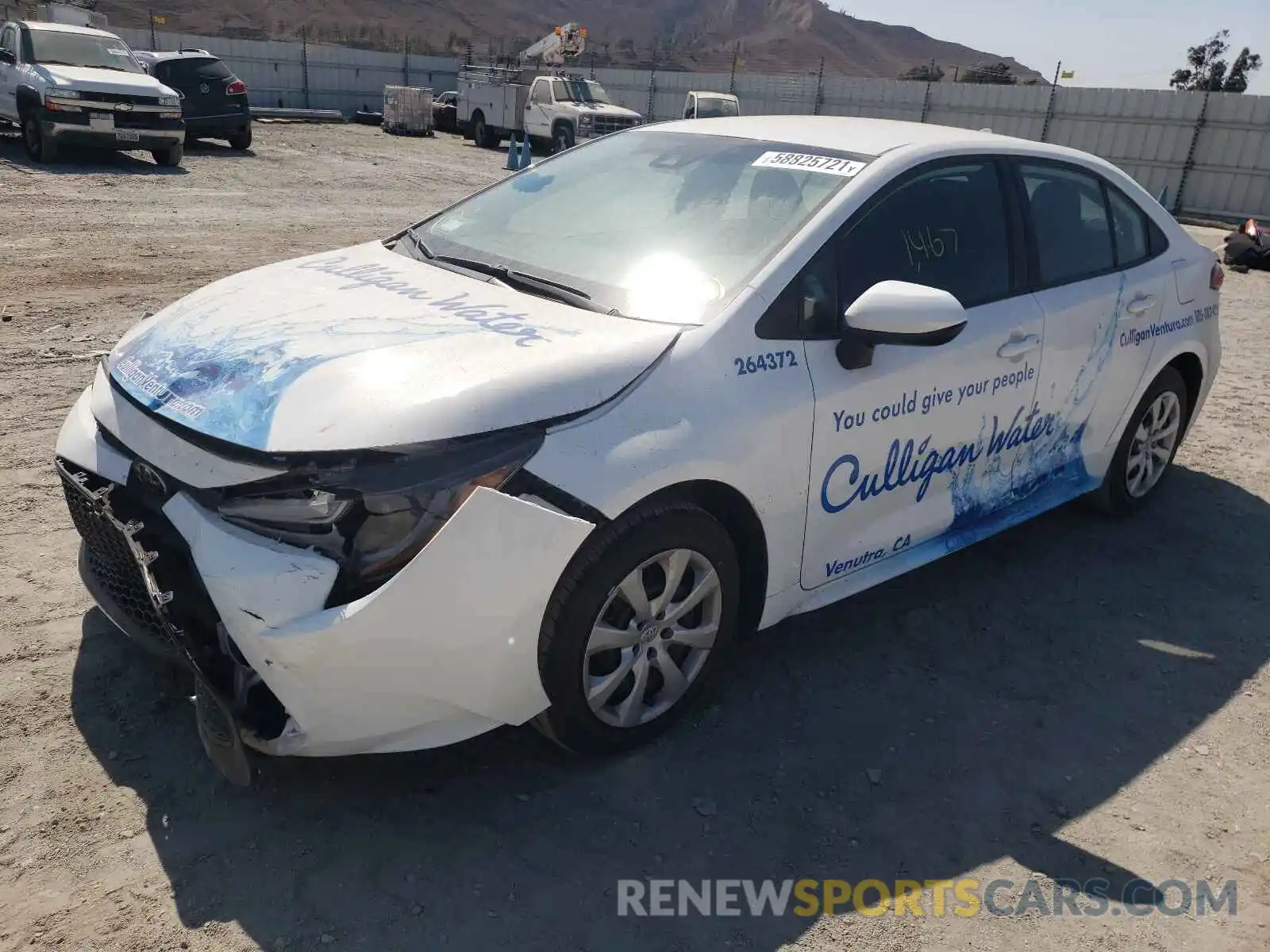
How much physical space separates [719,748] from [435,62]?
36.7 metres

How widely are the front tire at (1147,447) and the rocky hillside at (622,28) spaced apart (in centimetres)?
5201

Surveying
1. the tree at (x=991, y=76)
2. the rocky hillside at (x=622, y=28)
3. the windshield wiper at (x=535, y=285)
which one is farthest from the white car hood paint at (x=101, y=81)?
the rocky hillside at (x=622, y=28)

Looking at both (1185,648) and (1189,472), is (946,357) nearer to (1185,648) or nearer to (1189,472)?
(1185,648)

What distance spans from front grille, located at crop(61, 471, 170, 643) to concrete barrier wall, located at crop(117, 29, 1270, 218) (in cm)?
1906

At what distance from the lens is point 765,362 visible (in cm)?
288

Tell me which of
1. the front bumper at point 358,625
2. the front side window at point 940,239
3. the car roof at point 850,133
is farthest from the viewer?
the car roof at point 850,133

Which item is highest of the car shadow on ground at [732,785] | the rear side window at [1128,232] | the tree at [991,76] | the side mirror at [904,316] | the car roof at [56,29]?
the tree at [991,76]

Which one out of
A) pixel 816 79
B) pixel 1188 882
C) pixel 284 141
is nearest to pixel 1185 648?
pixel 1188 882

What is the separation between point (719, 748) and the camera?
299 cm

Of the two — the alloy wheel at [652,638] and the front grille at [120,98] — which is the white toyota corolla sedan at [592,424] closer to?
the alloy wheel at [652,638]

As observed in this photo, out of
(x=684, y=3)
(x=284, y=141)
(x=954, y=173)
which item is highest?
(x=684, y=3)

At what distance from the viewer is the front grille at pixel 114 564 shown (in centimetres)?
255

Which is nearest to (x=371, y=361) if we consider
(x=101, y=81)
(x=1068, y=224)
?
(x=1068, y=224)

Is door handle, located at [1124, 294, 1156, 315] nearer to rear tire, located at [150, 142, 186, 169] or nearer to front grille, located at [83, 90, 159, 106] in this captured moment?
front grille, located at [83, 90, 159, 106]
